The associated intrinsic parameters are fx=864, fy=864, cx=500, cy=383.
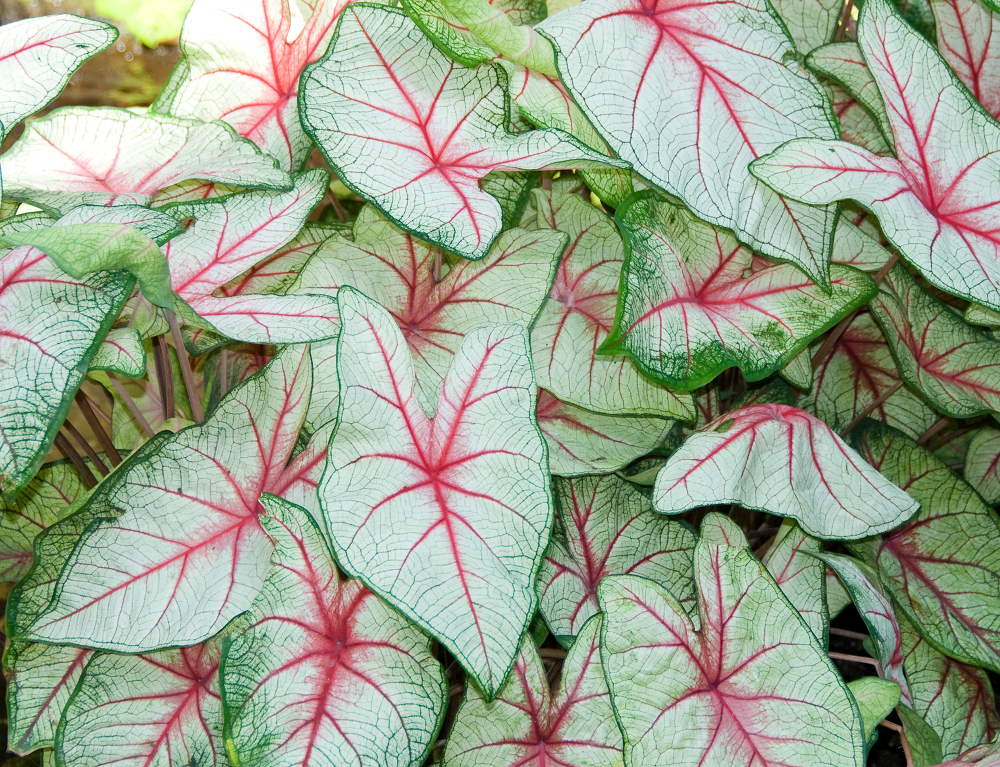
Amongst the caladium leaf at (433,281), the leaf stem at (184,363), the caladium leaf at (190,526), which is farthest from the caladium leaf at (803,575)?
the leaf stem at (184,363)

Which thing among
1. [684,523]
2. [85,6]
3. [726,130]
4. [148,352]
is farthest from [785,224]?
[85,6]

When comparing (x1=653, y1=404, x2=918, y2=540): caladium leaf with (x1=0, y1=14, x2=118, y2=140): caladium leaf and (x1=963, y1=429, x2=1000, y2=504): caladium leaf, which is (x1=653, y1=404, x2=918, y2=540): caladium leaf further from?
(x1=0, y1=14, x2=118, y2=140): caladium leaf

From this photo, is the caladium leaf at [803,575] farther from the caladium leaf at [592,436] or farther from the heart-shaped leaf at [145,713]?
the heart-shaped leaf at [145,713]

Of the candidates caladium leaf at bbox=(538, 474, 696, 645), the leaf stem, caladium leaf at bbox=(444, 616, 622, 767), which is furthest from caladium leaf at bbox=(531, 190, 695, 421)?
the leaf stem

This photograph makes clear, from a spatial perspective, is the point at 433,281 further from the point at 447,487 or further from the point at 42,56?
the point at 42,56

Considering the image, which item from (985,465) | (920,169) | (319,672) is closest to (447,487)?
(319,672)

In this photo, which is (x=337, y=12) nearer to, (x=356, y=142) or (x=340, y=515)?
(x=356, y=142)
